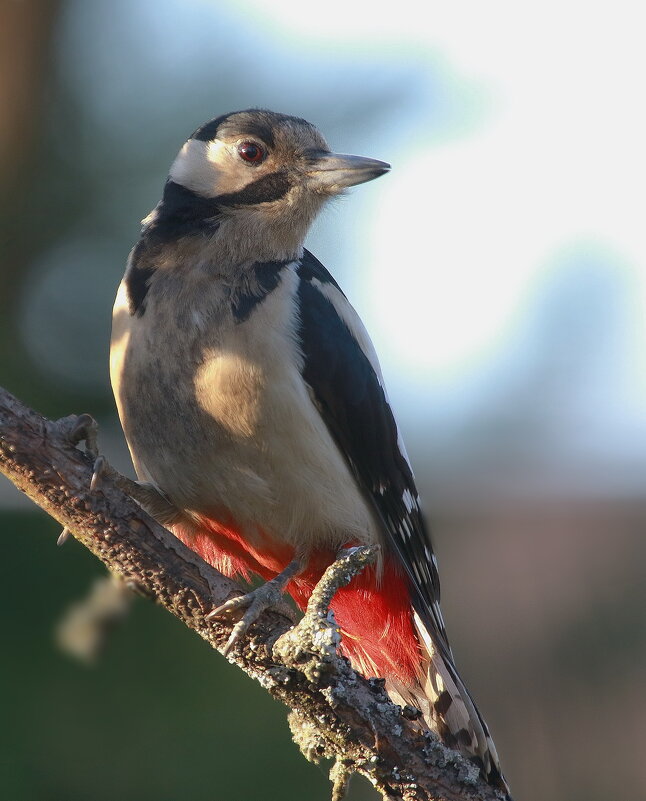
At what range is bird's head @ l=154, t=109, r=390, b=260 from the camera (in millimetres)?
3318

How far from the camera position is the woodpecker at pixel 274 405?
117 inches

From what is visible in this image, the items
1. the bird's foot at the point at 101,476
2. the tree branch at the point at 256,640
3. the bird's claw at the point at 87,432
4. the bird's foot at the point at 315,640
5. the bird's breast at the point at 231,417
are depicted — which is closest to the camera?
the bird's foot at the point at 315,640

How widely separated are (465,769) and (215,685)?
1.81 metres

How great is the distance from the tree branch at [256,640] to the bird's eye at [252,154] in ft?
4.56

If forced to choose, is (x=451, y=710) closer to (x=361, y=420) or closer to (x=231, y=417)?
(x=361, y=420)

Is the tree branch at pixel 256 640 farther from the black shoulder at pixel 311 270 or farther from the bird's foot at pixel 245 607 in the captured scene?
the black shoulder at pixel 311 270

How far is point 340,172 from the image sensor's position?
136 inches

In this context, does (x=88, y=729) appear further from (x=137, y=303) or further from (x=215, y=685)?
(x=137, y=303)

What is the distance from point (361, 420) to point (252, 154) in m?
1.04

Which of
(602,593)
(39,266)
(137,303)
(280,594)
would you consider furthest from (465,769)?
(39,266)

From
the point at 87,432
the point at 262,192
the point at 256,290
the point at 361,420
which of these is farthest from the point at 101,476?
the point at 262,192

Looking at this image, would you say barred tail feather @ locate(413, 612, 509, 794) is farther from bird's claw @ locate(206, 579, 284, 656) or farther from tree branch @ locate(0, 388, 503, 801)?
bird's claw @ locate(206, 579, 284, 656)

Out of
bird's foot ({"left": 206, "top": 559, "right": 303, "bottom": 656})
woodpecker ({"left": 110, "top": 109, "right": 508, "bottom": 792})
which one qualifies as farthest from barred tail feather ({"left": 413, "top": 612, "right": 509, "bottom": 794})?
bird's foot ({"left": 206, "top": 559, "right": 303, "bottom": 656})

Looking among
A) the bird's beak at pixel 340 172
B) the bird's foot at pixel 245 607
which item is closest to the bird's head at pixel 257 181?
the bird's beak at pixel 340 172
